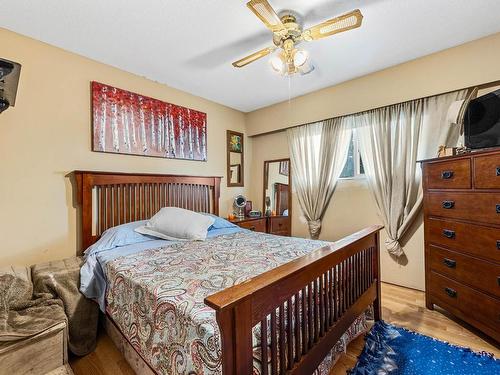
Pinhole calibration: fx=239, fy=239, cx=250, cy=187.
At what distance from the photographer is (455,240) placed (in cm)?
196

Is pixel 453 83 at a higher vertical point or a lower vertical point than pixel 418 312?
higher

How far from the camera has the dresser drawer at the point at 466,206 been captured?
67.2 inches

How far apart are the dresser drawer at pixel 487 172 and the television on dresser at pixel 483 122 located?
0.17 m

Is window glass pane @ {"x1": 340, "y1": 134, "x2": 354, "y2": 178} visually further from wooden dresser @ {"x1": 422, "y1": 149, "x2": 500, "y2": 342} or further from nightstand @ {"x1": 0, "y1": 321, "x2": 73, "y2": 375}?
nightstand @ {"x1": 0, "y1": 321, "x2": 73, "y2": 375}

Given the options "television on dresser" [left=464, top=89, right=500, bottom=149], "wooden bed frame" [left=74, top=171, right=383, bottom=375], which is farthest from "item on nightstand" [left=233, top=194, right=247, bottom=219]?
"television on dresser" [left=464, top=89, right=500, bottom=149]

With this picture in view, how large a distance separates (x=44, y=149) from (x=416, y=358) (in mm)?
3331

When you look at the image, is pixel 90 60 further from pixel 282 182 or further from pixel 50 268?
pixel 282 182

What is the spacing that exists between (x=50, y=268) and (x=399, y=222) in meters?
→ 3.27

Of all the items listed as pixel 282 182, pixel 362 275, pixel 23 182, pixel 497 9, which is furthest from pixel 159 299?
pixel 497 9

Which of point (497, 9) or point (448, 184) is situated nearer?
point (497, 9)

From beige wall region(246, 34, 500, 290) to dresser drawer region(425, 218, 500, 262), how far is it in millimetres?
451

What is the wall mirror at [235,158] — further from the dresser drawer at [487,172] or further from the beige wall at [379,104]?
the dresser drawer at [487,172]

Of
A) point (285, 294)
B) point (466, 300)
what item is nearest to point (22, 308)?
point (285, 294)

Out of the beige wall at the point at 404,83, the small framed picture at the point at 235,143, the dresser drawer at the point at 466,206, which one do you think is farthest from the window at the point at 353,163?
the small framed picture at the point at 235,143
